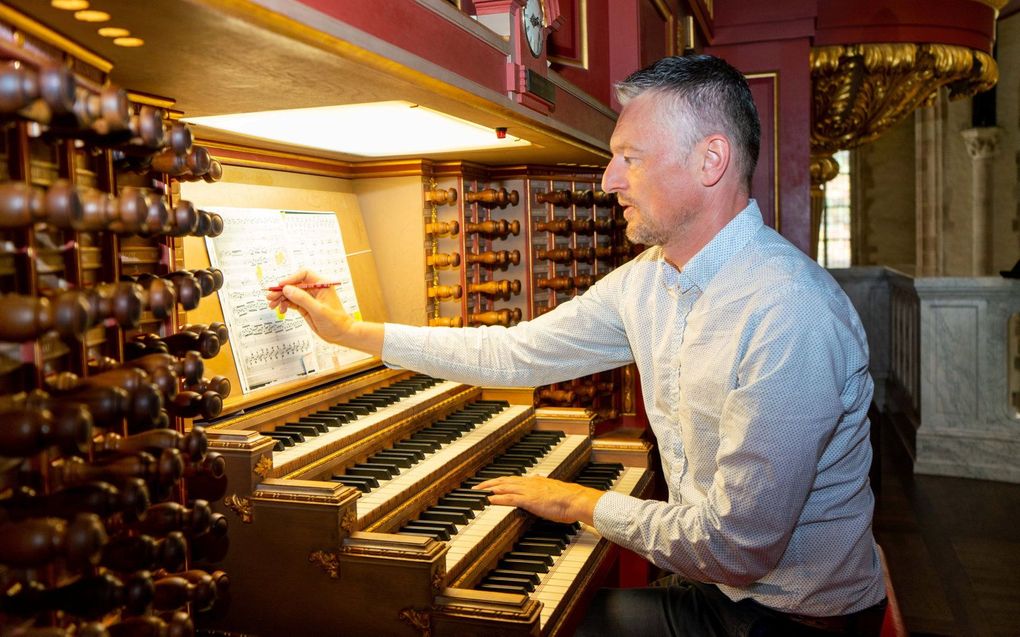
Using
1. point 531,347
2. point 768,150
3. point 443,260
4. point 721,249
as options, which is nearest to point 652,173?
point 721,249

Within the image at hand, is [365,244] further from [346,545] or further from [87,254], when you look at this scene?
[87,254]

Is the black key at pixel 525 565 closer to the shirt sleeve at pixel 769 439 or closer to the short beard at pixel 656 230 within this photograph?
the shirt sleeve at pixel 769 439

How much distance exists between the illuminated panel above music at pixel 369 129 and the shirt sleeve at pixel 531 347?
1.92 feet

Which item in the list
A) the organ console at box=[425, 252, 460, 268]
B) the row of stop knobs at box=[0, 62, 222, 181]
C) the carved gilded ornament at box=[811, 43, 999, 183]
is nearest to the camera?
the row of stop knobs at box=[0, 62, 222, 181]

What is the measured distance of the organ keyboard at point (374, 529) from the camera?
1.91 m

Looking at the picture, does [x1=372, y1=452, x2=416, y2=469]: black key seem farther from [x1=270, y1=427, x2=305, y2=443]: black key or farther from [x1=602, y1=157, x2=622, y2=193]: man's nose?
[x1=602, y1=157, x2=622, y2=193]: man's nose

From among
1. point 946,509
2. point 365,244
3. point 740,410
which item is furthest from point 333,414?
point 946,509

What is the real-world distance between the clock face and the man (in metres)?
0.70

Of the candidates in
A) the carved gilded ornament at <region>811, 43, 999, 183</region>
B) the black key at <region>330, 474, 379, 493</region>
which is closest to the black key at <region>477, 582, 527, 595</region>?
the black key at <region>330, 474, 379, 493</region>

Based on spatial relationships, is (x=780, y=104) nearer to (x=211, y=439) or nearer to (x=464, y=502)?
(x=464, y=502)

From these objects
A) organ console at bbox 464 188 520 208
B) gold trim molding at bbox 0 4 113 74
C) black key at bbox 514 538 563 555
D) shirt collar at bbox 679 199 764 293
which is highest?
gold trim molding at bbox 0 4 113 74

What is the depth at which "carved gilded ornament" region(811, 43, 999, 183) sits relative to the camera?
22.9ft

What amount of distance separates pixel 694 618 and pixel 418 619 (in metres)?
0.62

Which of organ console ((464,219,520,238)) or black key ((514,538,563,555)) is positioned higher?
organ console ((464,219,520,238))
